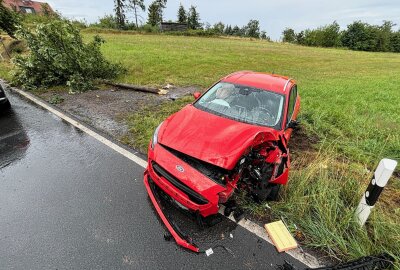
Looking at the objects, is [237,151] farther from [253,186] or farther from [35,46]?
[35,46]

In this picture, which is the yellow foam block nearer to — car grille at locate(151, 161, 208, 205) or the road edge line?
car grille at locate(151, 161, 208, 205)

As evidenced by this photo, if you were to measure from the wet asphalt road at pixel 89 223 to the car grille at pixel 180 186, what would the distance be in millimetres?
584

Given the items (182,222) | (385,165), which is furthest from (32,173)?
(385,165)

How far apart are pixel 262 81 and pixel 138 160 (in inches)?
112

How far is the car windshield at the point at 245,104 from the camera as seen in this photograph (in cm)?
386

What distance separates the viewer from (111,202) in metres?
3.48

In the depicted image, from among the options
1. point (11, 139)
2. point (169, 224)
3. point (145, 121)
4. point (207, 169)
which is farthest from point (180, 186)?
point (11, 139)

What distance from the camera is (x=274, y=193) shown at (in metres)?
3.45

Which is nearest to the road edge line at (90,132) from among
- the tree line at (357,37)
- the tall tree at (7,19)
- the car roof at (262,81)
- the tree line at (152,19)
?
the car roof at (262,81)

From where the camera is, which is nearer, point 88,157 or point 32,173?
point 32,173

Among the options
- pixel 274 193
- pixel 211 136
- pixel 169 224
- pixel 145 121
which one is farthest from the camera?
pixel 145 121

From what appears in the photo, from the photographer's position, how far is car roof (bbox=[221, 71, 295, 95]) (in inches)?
175

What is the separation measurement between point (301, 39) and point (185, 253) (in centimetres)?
8125

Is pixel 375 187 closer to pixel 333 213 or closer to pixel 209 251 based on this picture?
pixel 333 213
